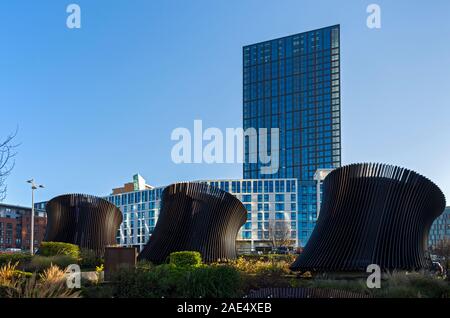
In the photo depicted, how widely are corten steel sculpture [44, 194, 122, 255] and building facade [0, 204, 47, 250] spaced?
92361 millimetres

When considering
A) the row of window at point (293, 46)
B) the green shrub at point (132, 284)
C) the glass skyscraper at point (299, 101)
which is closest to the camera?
the green shrub at point (132, 284)

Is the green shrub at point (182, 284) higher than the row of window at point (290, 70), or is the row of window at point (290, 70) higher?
the row of window at point (290, 70)

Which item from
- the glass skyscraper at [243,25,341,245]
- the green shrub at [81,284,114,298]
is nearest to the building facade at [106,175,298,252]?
the glass skyscraper at [243,25,341,245]

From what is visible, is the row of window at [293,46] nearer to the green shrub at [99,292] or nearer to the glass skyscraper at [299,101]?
the glass skyscraper at [299,101]

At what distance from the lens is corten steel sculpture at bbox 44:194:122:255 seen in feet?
96.0

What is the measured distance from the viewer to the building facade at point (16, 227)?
377 feet

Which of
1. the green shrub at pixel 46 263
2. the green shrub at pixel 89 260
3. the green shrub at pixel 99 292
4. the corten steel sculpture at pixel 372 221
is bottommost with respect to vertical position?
the green shrub at pixel 89 260

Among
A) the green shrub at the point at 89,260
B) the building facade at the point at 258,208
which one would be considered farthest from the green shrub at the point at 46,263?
the building facade at the point at 258,208

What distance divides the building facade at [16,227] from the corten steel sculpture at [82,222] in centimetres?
9236

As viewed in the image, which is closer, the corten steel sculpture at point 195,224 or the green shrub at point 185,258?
the green shrub at point 185,258

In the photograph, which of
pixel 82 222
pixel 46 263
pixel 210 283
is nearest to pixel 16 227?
pixel 82 222

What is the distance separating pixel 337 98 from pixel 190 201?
115 metres

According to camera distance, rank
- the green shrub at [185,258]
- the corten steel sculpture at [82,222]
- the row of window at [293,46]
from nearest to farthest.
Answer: the green shrub at [185,258], the corten steel sculpture at [82,222], the row of window at [293,46]
